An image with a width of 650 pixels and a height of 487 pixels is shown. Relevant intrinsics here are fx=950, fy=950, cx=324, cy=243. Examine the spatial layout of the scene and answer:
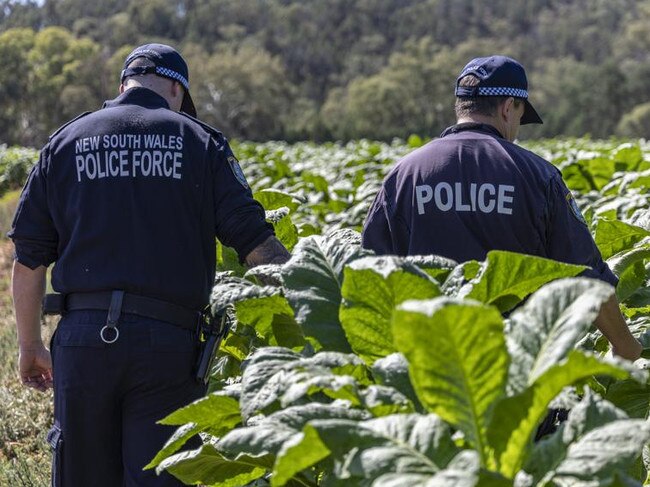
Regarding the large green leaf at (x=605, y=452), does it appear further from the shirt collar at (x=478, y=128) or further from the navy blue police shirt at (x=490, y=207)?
the shirt collar at (x=478, y=128)

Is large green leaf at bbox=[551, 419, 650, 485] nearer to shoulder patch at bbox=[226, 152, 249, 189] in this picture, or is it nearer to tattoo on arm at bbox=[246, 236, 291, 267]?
tattoo on arm at bbox=[246, 236, 291, 267]

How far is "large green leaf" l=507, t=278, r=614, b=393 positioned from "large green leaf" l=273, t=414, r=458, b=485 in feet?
0.59

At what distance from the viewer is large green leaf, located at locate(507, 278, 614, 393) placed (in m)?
1.61

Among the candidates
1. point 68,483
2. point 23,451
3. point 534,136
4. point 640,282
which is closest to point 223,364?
point 68,483

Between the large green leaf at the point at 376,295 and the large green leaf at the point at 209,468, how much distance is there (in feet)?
1.56

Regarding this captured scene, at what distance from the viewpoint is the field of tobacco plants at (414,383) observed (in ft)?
5.09

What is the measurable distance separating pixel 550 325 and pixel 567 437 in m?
0.20

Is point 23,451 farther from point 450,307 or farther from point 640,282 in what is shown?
point 450,307

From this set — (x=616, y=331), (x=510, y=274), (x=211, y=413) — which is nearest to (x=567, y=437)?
(x=510, y=274)

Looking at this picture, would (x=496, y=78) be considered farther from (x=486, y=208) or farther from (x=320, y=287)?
(x=320, y=287)

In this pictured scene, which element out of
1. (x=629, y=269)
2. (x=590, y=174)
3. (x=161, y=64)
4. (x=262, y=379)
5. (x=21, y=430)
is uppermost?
(x=161, y=64)

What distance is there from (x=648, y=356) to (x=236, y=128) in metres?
84.8

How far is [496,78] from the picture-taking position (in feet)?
11.1

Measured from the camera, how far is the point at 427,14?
467ft
